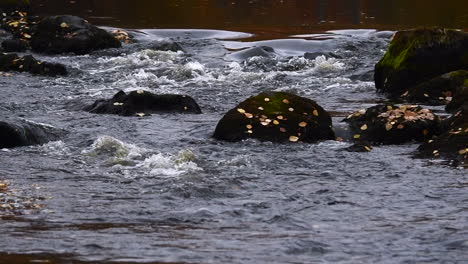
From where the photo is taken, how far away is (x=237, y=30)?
25.4m

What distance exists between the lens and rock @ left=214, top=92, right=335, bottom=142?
38.7 ft

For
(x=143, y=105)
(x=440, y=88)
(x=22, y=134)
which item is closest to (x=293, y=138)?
(x=143, y=105)

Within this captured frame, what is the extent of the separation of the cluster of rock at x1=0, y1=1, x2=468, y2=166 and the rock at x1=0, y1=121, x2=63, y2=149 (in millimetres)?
13

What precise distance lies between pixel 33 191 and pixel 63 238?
1.88m

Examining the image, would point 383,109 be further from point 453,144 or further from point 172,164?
point 172,164

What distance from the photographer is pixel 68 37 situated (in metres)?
20.6

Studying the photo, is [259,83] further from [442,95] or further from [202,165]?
[202,165]

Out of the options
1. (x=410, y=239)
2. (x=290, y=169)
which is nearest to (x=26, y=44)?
(x=290, y=169)

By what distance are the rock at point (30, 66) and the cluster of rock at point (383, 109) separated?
20 mm

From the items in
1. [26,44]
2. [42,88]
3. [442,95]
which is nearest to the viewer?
[442,95]

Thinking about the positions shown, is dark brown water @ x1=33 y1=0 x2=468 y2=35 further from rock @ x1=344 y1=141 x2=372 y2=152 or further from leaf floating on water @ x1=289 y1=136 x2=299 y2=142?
rock @ x1=344 y1=141 x2=372 y2=152

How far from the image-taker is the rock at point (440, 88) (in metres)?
14.4

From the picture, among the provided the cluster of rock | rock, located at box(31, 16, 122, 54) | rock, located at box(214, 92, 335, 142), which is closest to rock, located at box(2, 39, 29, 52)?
rock, located at box(31, 16, 122, 54)

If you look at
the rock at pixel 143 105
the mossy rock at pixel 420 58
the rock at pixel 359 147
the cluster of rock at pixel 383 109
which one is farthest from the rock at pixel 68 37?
the rock at pixel 359 147
